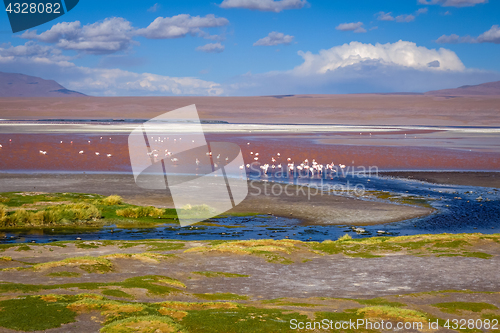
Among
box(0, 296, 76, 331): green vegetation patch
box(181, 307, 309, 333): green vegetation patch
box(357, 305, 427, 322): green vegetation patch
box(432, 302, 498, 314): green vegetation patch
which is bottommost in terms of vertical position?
box(432, 302, 498, 314): green vegetation patch

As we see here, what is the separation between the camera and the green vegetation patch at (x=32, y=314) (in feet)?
27.8

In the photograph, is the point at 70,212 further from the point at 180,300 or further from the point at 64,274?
the point at 180,300

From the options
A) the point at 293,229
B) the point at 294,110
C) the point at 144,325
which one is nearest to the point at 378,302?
the point at 144,325

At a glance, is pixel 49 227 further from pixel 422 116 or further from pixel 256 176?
pixel 422 116

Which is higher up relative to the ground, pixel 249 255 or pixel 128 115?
pixel 128 115

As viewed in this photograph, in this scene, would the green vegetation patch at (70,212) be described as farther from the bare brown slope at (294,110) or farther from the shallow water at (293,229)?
the bare brown slope at (294,110)

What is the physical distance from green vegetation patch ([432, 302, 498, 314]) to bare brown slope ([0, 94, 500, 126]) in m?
116

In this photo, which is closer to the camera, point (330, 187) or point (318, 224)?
point (318, 224)

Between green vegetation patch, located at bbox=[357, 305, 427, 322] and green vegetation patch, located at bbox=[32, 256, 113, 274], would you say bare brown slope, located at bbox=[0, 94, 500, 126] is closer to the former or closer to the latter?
green vegetation patch, located at bbox=[32, 256, 113, 274]

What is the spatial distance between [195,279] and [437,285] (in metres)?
6.08

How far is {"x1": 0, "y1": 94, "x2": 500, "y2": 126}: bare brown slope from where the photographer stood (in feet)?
432

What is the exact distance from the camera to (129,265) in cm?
1419

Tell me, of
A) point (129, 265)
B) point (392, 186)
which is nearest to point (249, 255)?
point (129, 265)

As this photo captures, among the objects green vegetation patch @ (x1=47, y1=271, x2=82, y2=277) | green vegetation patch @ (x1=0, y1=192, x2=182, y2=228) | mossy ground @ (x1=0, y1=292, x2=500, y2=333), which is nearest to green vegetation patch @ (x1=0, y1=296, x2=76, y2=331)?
mossy ground @ (x1=0, y1=292, x2=500, y2=333)
